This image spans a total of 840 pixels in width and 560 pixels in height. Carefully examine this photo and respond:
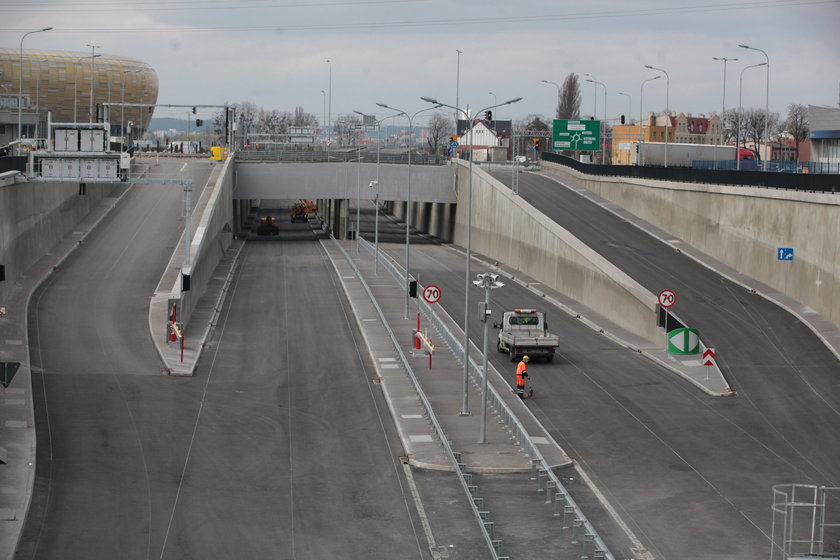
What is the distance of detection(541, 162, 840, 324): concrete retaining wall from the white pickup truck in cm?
1235

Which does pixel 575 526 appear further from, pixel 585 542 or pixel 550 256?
pixel 550 256

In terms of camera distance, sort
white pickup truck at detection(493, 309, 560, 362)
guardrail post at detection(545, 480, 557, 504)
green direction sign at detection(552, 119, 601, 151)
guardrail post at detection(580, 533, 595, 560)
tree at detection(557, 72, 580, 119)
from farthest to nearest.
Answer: tree at detection(557, 72, 580, 119) < green direction sign at detection(552, 119, 601, 151) < white pickup truck at detection(493, 309, 560, 362) < guardrail post at detection(545, 480, 557, 504) < guardrail post at detection(580, 533, 595, 560)

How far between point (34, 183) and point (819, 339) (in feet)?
124

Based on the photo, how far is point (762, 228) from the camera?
52.5 m

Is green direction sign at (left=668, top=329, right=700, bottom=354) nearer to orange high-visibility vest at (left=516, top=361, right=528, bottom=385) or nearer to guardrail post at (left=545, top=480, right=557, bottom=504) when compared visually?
orange high-visibility vest at (left=516, top=361, right=528, bottom=385)

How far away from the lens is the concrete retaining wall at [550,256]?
158 feet

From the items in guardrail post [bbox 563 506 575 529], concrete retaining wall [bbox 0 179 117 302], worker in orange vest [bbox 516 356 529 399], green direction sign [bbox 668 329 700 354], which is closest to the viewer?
guardrail post [bbox 563 506 575 529]

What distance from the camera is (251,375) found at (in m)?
38.4

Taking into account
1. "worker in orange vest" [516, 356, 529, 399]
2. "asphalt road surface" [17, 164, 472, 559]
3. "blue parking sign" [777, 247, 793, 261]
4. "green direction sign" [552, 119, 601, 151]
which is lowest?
"asphalt road surface" [17, 164, 472, 559]

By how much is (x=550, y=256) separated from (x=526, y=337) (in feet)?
63.7

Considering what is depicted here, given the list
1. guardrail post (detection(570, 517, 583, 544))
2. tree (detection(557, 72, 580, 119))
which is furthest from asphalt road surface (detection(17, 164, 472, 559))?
tree (detection(557, 72, 580, 119))

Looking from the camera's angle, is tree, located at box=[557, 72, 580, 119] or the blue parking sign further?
tree, located at box=[557, 72, 580, 119]

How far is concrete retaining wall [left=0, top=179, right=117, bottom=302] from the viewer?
4953 centimetres

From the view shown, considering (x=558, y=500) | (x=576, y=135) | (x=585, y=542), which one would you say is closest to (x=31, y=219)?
(x=558, y=500)
